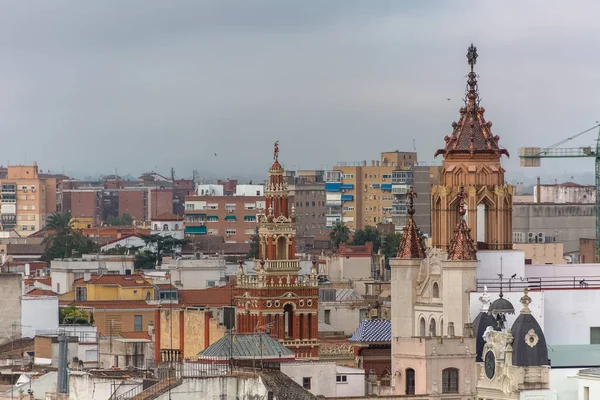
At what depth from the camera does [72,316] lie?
125938 mm

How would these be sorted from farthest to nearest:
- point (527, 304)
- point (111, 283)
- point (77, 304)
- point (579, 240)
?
point (579, 240), point (111, 283), point (77, 304), point (527, 304)

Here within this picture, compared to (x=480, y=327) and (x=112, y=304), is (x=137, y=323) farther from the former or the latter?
(x=480, y=327)

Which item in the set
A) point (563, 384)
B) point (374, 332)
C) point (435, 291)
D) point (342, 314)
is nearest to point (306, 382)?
point (435, 291)

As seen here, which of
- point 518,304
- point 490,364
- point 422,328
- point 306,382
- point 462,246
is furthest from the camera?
point 422,328

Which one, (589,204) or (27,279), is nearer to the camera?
(27,279)

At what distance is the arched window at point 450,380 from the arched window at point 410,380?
1130 mm

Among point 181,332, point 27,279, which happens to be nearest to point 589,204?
point 27,279

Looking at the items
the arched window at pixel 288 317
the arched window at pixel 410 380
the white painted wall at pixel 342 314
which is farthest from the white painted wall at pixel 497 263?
the white painted wall at pixel 342 314

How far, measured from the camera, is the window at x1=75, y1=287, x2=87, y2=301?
472 feet

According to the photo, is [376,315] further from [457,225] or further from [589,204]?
[589,204]

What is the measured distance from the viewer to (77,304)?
446ft

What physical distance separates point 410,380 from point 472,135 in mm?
14196

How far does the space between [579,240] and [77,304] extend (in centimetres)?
5170

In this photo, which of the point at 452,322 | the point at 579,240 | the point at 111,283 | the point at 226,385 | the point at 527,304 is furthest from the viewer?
the point at 579,240
